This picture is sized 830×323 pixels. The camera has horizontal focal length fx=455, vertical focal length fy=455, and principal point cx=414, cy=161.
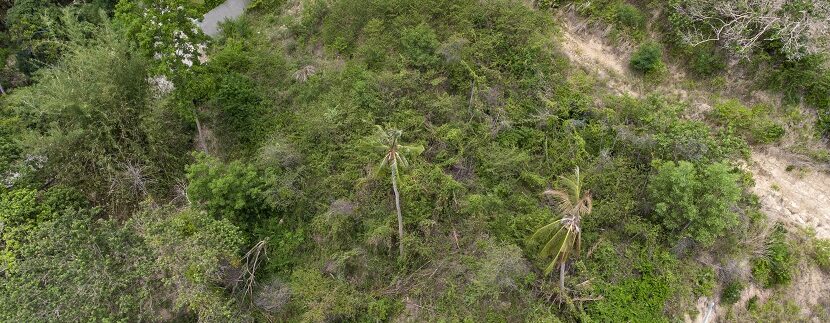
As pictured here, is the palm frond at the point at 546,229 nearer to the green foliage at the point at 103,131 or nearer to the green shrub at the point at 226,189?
the green shrub at the point at 226,189

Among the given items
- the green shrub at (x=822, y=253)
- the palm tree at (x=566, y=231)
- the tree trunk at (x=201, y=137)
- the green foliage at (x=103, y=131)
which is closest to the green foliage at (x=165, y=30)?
the tree trunk at (x=201, y=137)

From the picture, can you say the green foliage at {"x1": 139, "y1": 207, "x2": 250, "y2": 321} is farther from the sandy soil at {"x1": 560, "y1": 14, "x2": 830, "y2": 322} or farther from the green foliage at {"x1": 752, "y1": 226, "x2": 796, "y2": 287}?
the green foliage at {"x1": 752, "y1": 226, "x2": 796, "y2": 287}

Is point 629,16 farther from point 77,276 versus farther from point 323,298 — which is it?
point 77,276

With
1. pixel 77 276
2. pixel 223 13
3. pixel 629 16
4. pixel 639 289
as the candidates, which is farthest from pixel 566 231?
pixel 223 13

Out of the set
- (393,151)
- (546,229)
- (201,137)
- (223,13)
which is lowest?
(546,229)

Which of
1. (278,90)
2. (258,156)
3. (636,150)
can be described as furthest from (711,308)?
(278,90)

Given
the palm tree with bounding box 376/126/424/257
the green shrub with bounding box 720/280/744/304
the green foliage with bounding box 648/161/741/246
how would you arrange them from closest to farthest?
the palm tree with bounding box 376/126/424/257 < the green foliage with bounding box 648/161/741/246 < the green shrub with bounding box 720/280/744/304

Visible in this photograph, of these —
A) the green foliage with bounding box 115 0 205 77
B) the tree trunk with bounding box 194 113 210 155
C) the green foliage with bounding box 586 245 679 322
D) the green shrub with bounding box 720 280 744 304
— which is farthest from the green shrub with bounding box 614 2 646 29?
the tree trunk with bounding box 194 113 210 155
